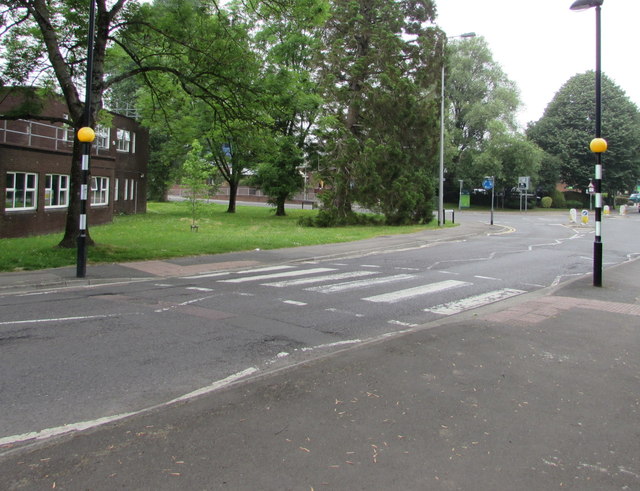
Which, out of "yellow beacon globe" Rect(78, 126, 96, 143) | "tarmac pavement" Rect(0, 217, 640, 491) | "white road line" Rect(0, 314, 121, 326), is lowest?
"tarmac pavement" Rect(0, 217, 640, 491)

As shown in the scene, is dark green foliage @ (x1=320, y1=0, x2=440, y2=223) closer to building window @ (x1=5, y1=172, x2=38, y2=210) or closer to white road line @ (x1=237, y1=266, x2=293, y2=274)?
building window @ (x1=5, y1=172, x2=38, y2=210)

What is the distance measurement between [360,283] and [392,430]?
7546 mm

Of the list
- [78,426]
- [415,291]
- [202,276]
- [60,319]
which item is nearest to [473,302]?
[415,291]

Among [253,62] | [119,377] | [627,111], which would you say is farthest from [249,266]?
[627,111]

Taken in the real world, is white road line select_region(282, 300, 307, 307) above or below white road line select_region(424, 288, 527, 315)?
below

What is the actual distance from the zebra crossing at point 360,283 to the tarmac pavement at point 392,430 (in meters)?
3.06

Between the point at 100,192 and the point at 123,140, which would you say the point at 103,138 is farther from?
the point at 100,192

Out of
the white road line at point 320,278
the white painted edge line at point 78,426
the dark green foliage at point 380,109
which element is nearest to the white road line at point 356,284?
the white road line at point 320,278

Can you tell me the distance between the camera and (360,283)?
11438 millimetres

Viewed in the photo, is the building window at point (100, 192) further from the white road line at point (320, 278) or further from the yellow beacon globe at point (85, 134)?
the white road line at point (320, 278)

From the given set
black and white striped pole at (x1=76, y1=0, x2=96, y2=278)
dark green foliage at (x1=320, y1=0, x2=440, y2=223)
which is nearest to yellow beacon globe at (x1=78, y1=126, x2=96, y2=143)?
black and white striped pole at (x1=76, y1=0, x2=96, y2=278)

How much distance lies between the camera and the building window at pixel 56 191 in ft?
78.1

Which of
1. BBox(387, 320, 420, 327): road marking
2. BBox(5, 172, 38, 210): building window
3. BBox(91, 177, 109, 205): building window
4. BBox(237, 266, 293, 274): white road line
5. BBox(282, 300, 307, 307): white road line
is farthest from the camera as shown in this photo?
BBox(91, 177, 109, 205): building window

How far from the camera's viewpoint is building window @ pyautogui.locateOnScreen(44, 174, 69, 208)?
78.1ft
